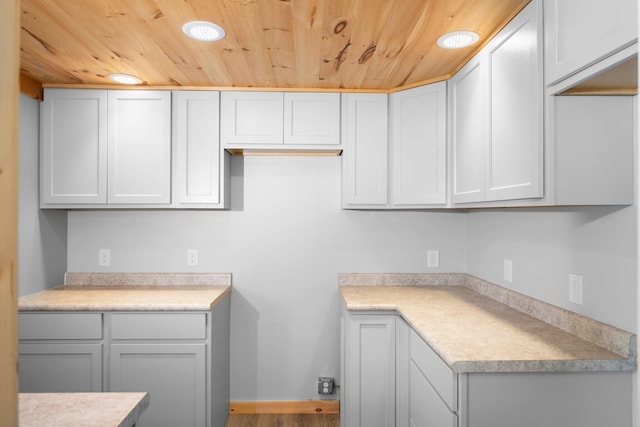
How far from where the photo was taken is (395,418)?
86.9 inches

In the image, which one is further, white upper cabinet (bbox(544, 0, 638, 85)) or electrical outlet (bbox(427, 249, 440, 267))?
electrical outlet (bbox(427, 249, 440, 267))

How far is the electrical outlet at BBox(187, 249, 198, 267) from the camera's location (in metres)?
2.82

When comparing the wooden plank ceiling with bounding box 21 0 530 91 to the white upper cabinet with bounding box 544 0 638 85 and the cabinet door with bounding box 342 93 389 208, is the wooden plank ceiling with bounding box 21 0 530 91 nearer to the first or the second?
the cabinet door with bounding box 342 93 389 208

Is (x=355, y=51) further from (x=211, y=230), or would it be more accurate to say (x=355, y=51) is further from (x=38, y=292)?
(x=38, y=292)

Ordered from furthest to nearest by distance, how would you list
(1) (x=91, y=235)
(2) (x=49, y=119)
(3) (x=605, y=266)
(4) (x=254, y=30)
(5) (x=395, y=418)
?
(1) (x=91, y=235) → (2) (x=49, y=119) → (5) (x=395, y=418) → (4) (x=254, y=30) → (3) (x=605, y=266)

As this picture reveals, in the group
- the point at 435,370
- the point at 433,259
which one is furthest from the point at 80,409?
the point at 433,259

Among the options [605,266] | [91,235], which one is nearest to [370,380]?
[605,266]

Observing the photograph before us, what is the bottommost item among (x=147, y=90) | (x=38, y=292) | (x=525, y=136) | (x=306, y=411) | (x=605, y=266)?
(x=306, y=411)

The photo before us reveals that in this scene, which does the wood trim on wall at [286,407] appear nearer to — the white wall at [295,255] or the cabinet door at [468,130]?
the white wall at [295,255]

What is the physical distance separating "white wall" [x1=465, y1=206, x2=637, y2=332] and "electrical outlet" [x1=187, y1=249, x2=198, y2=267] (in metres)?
1.91

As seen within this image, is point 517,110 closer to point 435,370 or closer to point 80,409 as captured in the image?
point 435,370

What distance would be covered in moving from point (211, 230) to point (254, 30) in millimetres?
1490

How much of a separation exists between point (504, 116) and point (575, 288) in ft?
2.46

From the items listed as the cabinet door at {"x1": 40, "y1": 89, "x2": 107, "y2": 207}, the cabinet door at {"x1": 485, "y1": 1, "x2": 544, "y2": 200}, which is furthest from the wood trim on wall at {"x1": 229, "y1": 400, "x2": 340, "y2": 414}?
the cabinet door at {"x1": 485, "y1": 1, "x2": 544, "y2": 200}
